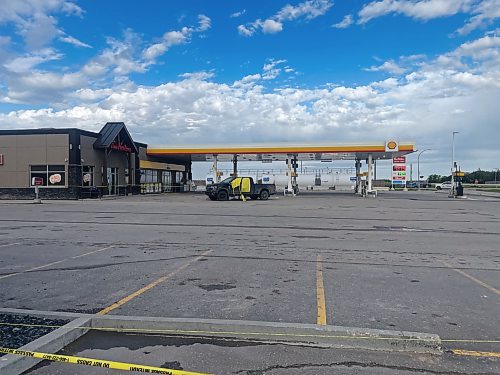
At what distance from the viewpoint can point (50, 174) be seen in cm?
3409

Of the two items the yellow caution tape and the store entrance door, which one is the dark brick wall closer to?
the store entrance door

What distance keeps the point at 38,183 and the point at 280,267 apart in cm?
2814

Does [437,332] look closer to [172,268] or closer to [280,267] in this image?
[280,267]

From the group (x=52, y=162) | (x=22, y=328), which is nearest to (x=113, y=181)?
(x=52, y=162)

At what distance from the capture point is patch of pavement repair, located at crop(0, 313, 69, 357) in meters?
4.52

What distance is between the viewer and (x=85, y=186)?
35438 mm

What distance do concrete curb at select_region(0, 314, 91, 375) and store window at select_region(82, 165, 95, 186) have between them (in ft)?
106

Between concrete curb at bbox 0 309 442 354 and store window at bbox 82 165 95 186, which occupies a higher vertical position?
store window at bbox 82 165 95 186

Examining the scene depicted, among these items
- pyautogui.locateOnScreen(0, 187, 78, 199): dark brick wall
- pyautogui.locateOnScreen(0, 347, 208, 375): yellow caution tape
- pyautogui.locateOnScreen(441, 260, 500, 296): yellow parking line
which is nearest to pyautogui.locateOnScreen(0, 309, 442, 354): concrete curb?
pyautogui.locateOnScreen(0, 347, 208, 375): yellow caution tape

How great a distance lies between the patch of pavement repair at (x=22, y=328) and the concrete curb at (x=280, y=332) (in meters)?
0.22

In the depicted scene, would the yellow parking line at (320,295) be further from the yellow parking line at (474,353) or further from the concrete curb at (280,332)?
the yellow parking line at (474,353)

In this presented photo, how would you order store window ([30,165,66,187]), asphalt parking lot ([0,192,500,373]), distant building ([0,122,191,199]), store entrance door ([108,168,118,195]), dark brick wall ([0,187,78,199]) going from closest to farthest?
asphalt parking lot ([0,192,500,373])
distant building ([0,122,191,199])
store window ([30,165,66,187])
dark brick wall ([0,187,78,199])
store entrance door ([108,168,118,195])

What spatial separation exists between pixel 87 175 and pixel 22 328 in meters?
32.5

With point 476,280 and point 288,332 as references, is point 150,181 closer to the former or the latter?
point 476,280
